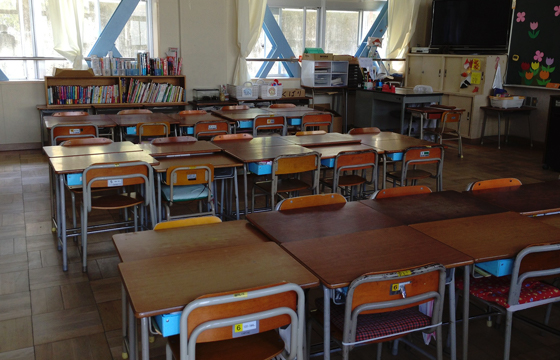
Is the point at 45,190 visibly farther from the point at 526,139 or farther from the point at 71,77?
the point at 526,139

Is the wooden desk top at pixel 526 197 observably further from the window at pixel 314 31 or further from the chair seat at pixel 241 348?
the window at pixel 314 31

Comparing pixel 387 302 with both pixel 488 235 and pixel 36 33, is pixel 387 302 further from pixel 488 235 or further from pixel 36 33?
pixel 36 33

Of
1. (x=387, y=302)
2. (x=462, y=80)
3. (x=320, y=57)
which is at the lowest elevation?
(x=387, y=302)

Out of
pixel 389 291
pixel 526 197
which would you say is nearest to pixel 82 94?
pixel 526 197

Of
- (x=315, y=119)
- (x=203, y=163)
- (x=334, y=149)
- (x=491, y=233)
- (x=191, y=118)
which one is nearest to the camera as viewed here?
(x=491, y=233)

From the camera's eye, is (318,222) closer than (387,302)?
No

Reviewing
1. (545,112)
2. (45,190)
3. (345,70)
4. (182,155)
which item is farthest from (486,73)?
(45,190)

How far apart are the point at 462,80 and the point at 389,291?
25.6 feet

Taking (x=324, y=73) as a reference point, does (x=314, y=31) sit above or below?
above

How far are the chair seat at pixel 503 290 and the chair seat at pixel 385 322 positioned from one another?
413 millimetres

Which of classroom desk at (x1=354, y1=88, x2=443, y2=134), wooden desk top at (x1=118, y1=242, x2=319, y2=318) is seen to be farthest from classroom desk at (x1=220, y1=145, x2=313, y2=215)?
classroom desk at (x1=354, y1=88, x2=443, y2=134)

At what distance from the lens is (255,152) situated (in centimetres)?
409

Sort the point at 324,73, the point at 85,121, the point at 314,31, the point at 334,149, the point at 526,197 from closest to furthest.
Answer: the point at 526,197, the point at 334,149, the point at 85,121, the point at 324,73, the point at 314,31

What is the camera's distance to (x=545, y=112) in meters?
8.30
